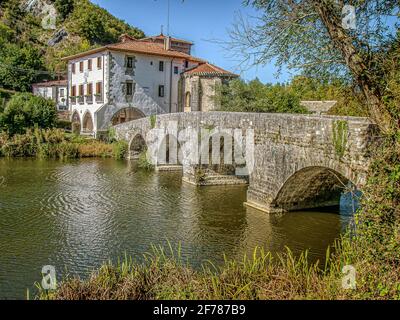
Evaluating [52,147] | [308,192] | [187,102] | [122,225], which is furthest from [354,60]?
[187,102]

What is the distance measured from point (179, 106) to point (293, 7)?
2959 cm

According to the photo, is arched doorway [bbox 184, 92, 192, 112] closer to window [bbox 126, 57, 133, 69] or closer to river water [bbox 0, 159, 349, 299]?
window [bbox 126, 57, 133, 69]

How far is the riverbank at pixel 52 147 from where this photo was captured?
28188 mm

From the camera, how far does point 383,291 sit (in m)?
6.48

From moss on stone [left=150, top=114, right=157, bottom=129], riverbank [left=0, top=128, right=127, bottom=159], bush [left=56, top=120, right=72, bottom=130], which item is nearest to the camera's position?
moss on stone [left=150, top=114, right=157, bottom=129]

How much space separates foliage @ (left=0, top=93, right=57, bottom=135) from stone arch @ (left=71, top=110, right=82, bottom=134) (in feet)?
17.5

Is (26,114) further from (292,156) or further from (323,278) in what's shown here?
(323,278)

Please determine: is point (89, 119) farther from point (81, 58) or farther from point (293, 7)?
point (293, 7)

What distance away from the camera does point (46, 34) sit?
202 ft

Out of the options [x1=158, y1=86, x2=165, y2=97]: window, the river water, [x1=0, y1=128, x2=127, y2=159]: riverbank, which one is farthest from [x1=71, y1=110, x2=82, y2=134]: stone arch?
the river water

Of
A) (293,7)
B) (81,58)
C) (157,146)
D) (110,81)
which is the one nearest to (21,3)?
(81,58)

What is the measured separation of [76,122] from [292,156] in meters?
28.4

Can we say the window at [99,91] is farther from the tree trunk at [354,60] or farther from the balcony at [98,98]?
the tree trunk at [354,60]

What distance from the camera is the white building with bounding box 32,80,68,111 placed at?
4322 cm
